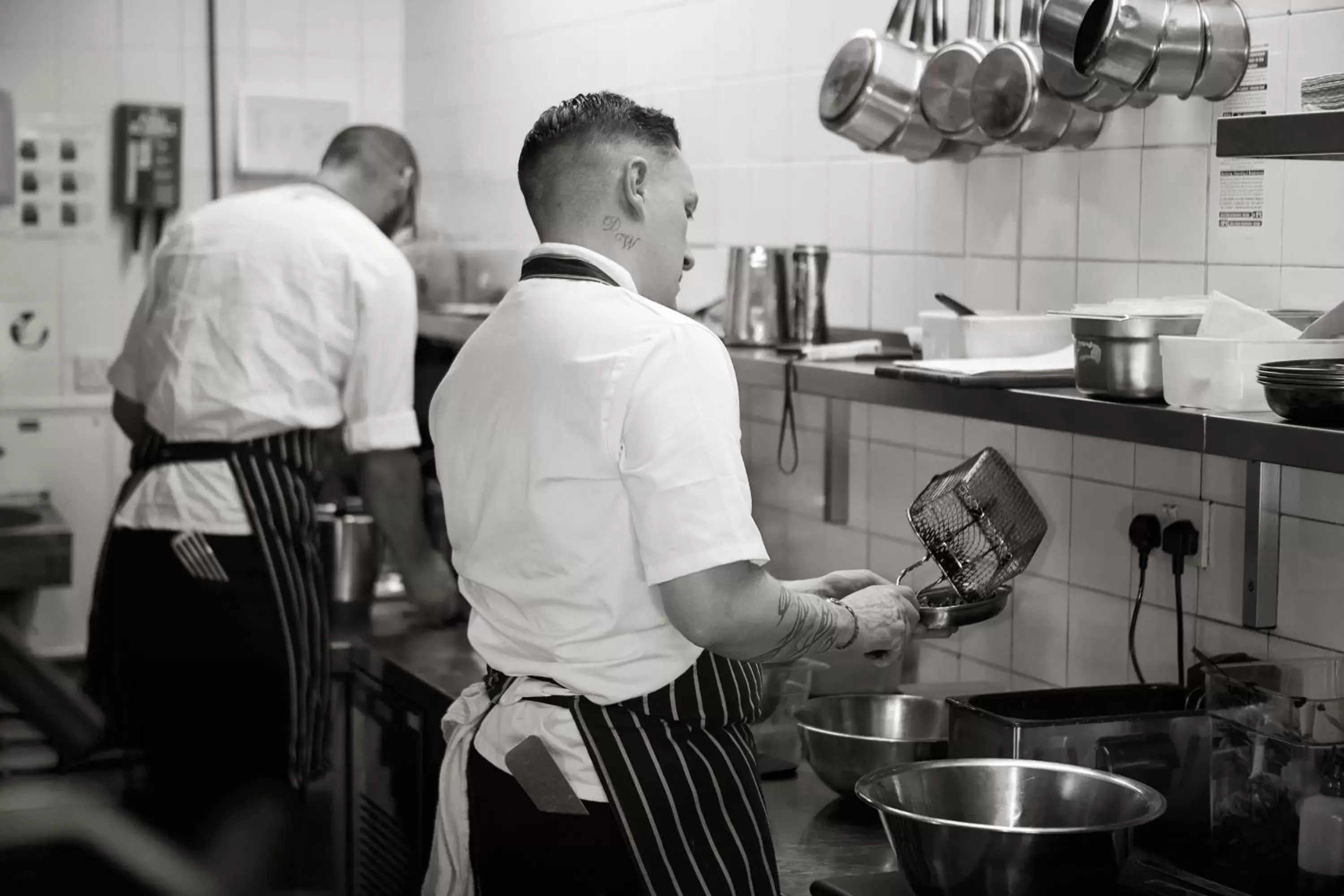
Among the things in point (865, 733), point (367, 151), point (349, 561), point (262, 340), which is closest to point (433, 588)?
point (349, 561)

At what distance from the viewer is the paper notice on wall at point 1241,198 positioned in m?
2.14

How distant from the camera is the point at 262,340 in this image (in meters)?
3.11

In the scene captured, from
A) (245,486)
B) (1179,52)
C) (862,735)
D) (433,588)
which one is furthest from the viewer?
(433,588)

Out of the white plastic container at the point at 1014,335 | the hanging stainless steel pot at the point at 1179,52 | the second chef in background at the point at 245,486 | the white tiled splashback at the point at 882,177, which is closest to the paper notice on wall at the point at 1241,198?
the white tiled splashback at the point at 882,177

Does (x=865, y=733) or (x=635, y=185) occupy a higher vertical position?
(x=635, y=185)

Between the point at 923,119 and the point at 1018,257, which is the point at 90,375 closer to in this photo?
the point at 923,119

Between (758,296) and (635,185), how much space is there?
1136mm

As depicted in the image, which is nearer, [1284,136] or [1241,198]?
[1284,136]

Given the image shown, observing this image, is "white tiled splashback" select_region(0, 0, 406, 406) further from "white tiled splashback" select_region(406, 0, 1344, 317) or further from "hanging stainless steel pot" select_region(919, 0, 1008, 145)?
"hanging stainless steel pot" select_region(919, 0, 1008, 145)

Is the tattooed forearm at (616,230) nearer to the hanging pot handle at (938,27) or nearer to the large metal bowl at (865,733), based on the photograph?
the large metal bowl at (865,733)

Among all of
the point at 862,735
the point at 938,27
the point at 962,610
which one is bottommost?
the point at 862,735

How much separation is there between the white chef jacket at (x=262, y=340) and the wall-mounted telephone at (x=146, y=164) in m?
1.49

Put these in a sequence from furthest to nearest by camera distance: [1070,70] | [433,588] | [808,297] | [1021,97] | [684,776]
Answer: [433,588], [808,297], [1021,97], [1070,70], [684,776]

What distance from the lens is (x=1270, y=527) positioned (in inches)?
84.5
